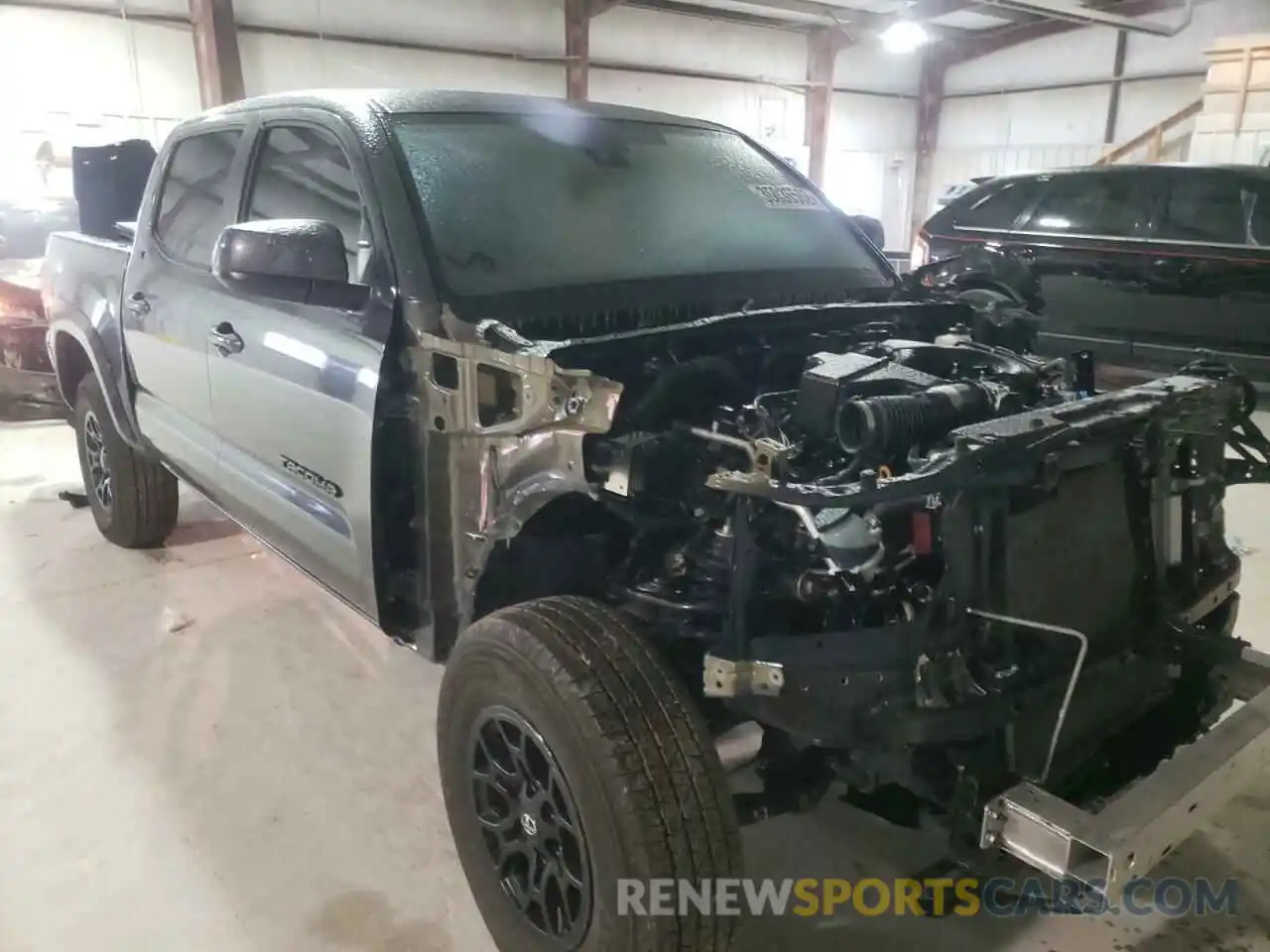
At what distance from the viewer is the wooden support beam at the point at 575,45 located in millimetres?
10719

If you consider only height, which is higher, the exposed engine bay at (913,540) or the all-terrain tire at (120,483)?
the exposed engine bay at (913,540)

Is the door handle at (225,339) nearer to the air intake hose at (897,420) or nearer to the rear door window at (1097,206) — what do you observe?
the air intake hose at (897,420)

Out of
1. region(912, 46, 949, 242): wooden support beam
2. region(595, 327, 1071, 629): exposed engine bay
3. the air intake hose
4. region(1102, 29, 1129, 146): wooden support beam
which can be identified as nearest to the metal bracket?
region(595, 327, 1071, 629): exposed engine bay

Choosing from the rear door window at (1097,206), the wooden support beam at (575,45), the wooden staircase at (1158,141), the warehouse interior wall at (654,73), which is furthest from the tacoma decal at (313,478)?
the wooden staircase at (1158,141)

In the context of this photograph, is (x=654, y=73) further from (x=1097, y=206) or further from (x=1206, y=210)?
(x=1206, y=210)

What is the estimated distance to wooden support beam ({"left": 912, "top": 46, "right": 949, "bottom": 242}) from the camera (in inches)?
575

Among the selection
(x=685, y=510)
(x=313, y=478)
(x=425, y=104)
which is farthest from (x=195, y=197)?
(x=685, y=510)

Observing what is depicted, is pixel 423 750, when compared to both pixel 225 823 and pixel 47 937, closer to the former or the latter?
pixel 225 823

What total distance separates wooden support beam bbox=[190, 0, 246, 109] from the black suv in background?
6418mm

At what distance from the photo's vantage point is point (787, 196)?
301 cm

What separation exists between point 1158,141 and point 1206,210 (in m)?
5.56

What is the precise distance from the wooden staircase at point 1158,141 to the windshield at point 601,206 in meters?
9.69

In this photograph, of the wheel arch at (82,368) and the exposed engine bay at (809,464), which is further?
the wheel arch at (82,368)

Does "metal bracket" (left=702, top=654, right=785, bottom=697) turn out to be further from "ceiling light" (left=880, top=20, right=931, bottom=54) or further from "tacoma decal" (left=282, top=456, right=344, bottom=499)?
"ceiling light" (left=880, top=20, right=931, bottom=54)
